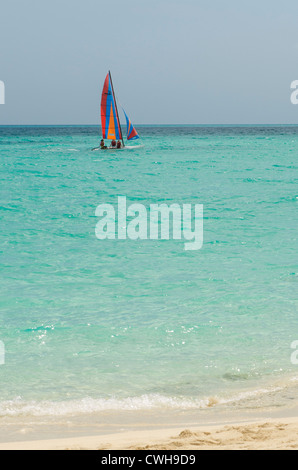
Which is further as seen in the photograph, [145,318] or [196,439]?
[145,318]

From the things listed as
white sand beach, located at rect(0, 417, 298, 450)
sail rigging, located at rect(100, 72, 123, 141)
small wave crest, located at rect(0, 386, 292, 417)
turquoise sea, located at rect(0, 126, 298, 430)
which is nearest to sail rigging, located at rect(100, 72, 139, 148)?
sail rigging, located at rect(100, 72, 123, 141)

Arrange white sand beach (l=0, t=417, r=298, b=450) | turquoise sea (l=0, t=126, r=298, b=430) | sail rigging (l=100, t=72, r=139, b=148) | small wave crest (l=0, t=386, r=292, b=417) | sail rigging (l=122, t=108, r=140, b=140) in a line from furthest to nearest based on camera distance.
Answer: sail rigging (l=122, t=108, r=140, b=140), sail rigging (l=100, t=72, r=139, b=148), turquoise sea (l=0, t=126, r=298, b=430), small wave crest (l=0, t=386, r=292, b=417), white sand beach (l=0, t=417, r=298, b=450)

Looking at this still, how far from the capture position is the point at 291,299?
852cm

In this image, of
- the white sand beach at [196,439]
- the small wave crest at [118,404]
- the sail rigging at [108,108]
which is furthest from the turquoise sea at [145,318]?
the sail rigging at [108,108]

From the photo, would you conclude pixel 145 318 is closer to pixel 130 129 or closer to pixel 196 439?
pixel 196 439

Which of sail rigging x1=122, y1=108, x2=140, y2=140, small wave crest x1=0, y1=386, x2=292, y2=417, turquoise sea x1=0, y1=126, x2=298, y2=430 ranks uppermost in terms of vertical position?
sail rigging x1=122, y1=108, x2=140, y2=140

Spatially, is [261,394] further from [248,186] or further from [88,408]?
[248,186]

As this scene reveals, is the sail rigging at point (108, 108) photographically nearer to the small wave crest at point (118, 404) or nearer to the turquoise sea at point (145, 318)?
the turquoise sea at point (145, 318)

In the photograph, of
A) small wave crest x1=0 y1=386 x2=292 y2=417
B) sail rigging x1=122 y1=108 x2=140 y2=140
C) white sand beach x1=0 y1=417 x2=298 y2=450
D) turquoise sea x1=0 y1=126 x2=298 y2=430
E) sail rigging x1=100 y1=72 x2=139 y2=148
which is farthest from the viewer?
sail rigging x1=122 y1=108 x2=140 y2=140

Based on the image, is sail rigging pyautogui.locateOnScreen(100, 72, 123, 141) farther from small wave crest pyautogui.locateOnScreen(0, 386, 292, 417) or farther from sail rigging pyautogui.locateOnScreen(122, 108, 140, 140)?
small wave crest pyautogui.locateOnScreen(0, 386, 292, 417)

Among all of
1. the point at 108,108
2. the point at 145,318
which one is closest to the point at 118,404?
the point at 145,318

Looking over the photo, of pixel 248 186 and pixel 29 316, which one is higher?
pixel 248 186
